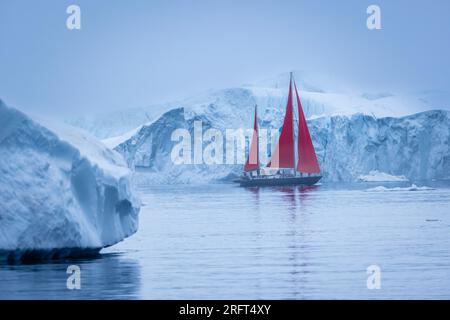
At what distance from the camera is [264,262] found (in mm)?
7777

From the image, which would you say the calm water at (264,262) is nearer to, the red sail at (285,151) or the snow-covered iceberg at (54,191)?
the snow-covered iceberg at (54,191)

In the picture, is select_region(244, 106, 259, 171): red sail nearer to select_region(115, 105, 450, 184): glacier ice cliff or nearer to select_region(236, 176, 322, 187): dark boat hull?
select_region(236, 176, 322, 187): dark boat hull

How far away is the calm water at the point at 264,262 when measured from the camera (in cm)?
607

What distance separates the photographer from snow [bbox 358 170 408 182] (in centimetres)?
2617

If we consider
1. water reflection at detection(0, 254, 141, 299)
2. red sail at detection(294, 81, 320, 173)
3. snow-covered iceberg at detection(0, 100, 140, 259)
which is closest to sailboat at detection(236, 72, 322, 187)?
red sail at detection(294, 81, 320, 173)

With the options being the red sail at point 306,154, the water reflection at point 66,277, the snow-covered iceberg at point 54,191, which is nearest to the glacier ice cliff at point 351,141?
the red sail at point 306,154

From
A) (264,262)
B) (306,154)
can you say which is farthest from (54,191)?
(306,154)

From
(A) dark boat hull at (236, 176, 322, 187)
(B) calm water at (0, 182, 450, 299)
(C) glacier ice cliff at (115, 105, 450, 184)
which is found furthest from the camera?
(A) dark boat hull at (236, 176, 322, 187)

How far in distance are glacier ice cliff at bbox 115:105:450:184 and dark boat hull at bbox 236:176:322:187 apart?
1.84 ft

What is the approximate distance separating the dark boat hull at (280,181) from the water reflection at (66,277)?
71.6 feet

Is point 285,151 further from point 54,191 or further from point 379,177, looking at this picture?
point 54,191

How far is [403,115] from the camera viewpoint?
24.2 meters

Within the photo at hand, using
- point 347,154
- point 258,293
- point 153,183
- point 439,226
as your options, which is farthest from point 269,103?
point 258,293

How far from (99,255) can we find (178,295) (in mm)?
2359
